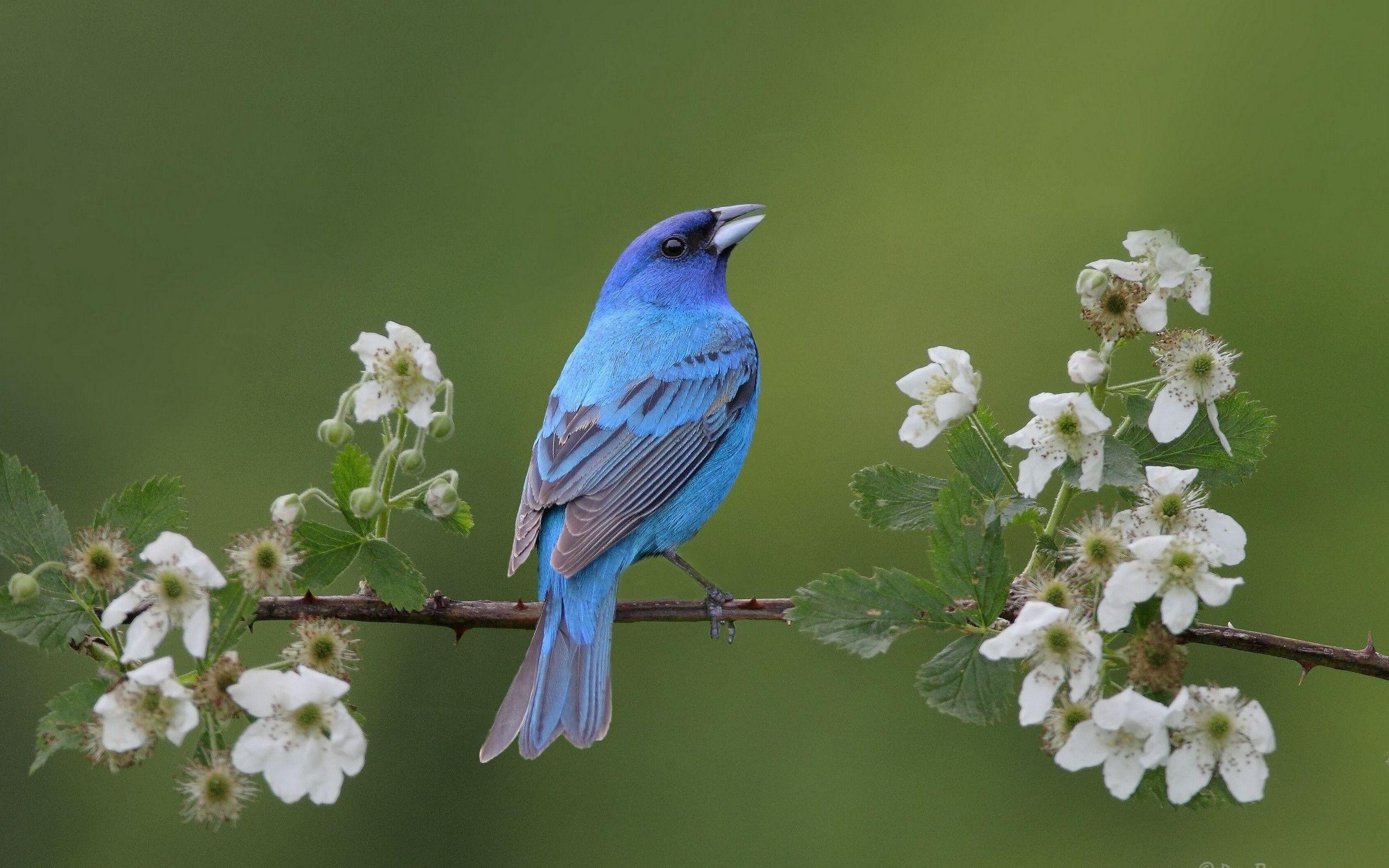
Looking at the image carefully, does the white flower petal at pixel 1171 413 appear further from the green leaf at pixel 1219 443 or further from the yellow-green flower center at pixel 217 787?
the yellow-green flower center at pixel 217 787

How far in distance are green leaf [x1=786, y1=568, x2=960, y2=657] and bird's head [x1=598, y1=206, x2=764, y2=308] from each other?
2860 mm

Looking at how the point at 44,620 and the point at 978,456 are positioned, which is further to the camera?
the point at 978,456

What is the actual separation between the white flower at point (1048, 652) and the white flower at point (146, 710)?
135 cm

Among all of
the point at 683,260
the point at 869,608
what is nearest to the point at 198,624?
the point at 869,608

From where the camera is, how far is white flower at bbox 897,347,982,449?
9.73ft

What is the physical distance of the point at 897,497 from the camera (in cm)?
305

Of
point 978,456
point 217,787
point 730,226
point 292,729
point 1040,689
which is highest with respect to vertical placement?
point 730,226

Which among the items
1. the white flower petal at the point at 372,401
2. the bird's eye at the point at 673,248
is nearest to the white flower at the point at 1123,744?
the white flower petal at the point at 372,401

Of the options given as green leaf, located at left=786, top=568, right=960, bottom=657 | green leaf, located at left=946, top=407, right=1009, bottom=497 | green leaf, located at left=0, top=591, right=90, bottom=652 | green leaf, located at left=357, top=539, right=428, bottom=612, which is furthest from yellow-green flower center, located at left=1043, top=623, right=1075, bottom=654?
green leaf, located at left=0, top=591, right=90, bottom=652

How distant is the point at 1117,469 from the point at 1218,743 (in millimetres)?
514

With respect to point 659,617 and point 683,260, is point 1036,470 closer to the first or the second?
point 659,617

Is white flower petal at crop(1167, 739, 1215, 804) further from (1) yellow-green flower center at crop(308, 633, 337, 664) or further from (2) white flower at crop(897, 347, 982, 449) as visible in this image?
(1) yellow-green flower center at crop(308, 633, 337, 664)

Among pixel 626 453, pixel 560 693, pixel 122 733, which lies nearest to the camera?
pixel 122 733

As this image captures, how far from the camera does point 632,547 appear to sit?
4.40 m
